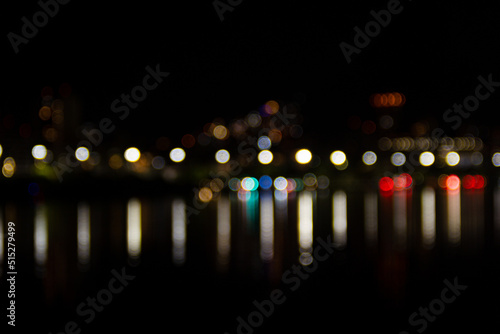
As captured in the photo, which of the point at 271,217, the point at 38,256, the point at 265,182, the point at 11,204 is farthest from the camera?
the point at 265,182

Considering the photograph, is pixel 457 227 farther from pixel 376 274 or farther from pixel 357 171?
pixel 357 171

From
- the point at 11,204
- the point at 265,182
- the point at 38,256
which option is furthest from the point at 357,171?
the point at 38,256

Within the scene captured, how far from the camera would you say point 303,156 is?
8944cm

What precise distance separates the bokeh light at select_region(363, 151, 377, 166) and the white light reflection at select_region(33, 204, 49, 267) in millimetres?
75721

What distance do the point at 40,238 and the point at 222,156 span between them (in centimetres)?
6988

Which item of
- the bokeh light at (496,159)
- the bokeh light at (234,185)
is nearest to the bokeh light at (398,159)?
the bokeh light at (496,159)

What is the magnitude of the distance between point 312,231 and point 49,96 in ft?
154

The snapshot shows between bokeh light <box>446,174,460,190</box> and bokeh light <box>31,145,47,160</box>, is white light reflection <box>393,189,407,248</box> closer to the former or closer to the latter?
bokeh light <box>446,174,460,190</box>

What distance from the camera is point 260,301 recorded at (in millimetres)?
8211

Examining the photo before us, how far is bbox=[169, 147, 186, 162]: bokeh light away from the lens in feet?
239

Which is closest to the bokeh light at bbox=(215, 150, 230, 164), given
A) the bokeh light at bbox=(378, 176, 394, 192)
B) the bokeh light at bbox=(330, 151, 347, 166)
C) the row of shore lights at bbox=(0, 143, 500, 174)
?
the row of shore lights at bbox=(0, 143, 500, 174)

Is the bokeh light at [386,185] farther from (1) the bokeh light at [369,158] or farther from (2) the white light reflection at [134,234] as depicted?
(2) the white light reflection at [134,234]

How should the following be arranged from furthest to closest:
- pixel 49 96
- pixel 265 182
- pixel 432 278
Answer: pixel 265 182 → pixel 49 96 → pixel 432 278

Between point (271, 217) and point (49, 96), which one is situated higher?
point (49, 96)
